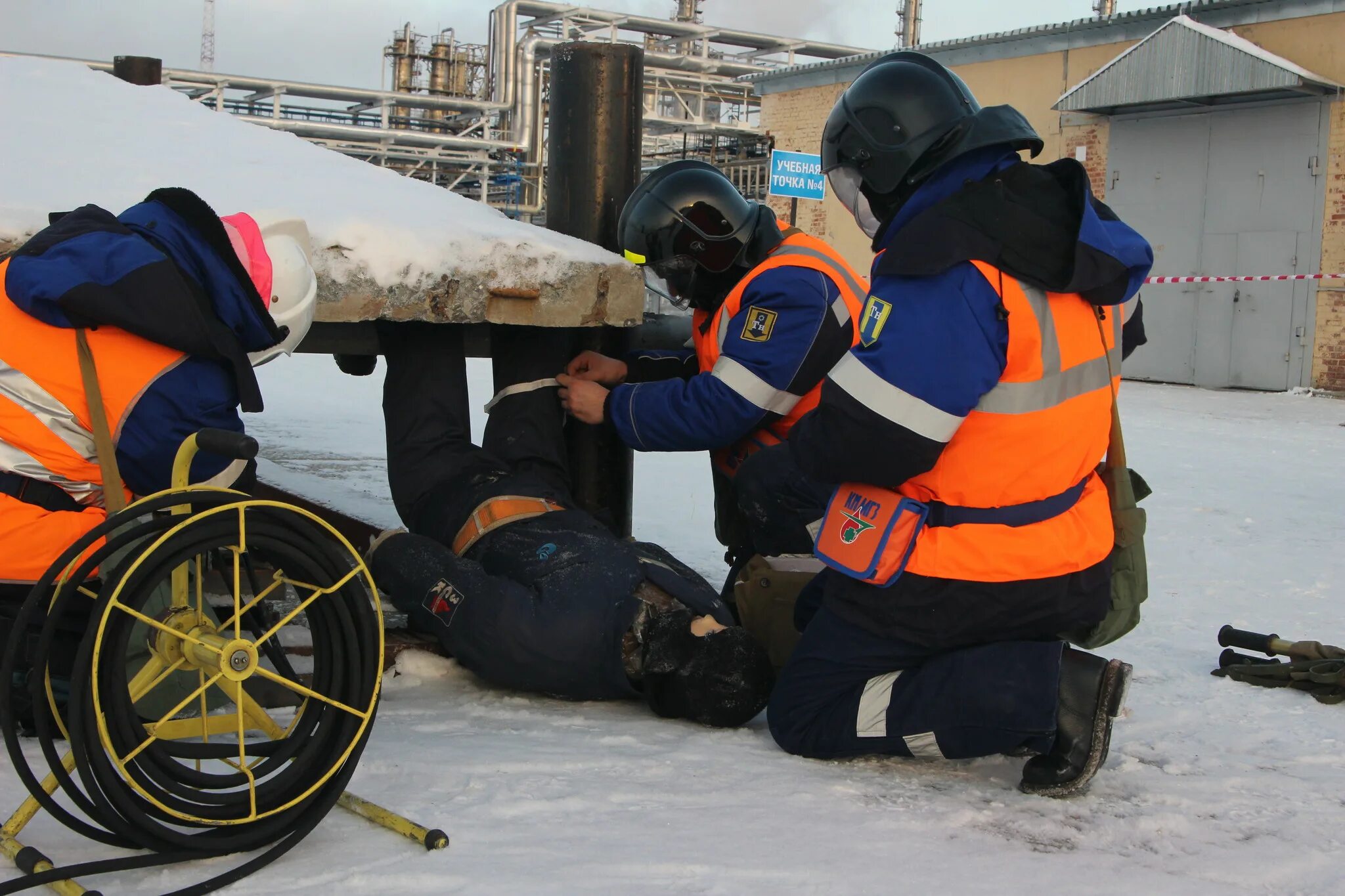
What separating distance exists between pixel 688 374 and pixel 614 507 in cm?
63

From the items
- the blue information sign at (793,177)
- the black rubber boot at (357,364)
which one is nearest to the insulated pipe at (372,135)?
the blue information sign at (793,177)

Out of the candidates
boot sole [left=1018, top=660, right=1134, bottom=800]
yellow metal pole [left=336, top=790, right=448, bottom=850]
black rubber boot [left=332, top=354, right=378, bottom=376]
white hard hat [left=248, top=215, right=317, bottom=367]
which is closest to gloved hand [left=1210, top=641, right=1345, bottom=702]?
boot sole [left=1018, top=660, right=1134, bottom=800]

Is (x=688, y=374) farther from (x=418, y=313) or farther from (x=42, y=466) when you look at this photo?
(x=42, y=466)

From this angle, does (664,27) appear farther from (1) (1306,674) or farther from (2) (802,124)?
(1) (1306,674)

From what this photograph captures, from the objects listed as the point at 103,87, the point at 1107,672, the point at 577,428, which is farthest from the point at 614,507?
the point at 103,87

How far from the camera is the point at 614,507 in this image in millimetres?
4973

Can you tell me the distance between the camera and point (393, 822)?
237cm

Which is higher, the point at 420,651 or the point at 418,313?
the point at 418,313

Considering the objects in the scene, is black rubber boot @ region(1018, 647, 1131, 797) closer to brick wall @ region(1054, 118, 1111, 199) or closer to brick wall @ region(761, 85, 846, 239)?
brick wall @ region(1054, 118, 1111, 199)

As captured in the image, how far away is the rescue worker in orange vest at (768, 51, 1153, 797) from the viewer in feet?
8.97

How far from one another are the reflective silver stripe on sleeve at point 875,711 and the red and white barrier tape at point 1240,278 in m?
12.5

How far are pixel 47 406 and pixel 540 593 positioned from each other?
1.38 metres

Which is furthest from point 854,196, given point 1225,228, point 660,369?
point 1225,228

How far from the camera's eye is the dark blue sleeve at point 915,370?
2707 millimetres
